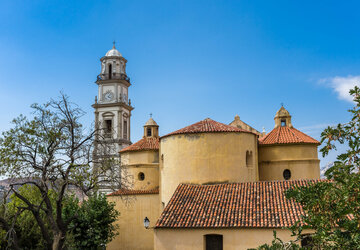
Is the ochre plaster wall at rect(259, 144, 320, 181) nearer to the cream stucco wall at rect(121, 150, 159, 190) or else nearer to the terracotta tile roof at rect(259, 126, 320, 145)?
the terracotta tile roof at rect(259, 126, 320, 145)

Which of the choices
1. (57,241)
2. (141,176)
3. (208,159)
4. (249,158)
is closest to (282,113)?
(249,158)

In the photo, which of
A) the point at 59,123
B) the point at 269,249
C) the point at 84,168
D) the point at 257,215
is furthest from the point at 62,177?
the point at 269,249

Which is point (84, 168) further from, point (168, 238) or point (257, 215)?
point (257, 215)

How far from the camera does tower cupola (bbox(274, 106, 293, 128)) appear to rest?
27.8 m

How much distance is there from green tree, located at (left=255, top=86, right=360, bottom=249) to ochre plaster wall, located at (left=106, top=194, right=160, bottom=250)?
21.3m

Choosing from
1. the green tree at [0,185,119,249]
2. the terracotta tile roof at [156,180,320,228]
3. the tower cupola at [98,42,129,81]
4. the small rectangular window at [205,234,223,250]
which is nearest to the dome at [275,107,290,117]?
the terracotta tile roof at [156,180,320,228]

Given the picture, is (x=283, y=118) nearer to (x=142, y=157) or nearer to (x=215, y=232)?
(x=142, y=157)

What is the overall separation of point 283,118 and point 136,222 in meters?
13.4

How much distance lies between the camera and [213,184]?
2202 cm

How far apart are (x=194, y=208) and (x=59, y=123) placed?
781cm

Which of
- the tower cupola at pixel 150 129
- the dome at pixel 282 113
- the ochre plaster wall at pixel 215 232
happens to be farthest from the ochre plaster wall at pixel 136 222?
the dome at pixel 282 113

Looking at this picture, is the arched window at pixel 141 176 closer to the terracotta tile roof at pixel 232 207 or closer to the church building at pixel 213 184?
the church building at pixel 213 184

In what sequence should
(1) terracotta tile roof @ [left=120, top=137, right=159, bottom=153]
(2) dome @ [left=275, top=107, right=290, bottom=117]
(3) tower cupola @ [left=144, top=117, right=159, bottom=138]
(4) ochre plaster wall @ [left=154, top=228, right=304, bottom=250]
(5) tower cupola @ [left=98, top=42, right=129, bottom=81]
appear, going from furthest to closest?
1. (5) tower cupola @ [left=98, top=42, right=129, bottom=81]
2. (3) tower cupola @ [left=144, top=117, right=159, bottom=138]
3. (1) terracotta tile roof @ [left=120, top=137, right=159, bottom=153]
4. (2) dome @ [left=275, top=107, right=290, bottom=117]
5. (4) ochre plaster wall @ [left=154, top=228, right=304, bottom=250]

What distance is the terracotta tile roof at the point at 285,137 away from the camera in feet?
83.4
